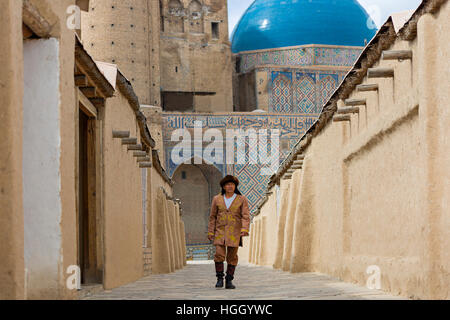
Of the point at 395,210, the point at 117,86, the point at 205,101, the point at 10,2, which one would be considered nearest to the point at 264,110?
the point at 205,101

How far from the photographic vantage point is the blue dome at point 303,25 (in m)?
34.1

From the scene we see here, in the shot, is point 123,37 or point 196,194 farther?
point 196,194

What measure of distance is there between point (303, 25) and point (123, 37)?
30.0 feet

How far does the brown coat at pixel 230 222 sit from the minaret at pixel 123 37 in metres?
21.3

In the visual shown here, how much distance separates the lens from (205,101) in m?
32.1

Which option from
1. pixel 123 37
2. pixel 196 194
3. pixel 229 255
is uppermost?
pixel 123 37

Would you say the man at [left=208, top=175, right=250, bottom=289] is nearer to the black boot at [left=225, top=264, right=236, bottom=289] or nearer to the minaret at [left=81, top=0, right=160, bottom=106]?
the black boot at [left=225, top=264, right=236, bottom=289]

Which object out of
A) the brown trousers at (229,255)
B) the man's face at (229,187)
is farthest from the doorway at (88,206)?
the man's face at (229,187)

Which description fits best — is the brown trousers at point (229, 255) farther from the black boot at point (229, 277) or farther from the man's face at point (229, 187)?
the man's face at point (229, 187)

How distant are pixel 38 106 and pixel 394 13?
308 centimetres

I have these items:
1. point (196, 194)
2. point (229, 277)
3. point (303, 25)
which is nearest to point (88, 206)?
point (229, 277)

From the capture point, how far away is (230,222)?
8039mm

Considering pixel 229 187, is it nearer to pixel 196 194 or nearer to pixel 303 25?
pixel 196 194
